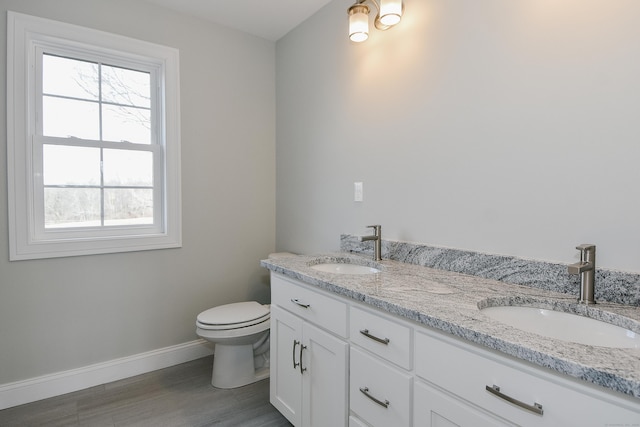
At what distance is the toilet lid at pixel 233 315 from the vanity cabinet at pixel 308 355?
378 millimetres

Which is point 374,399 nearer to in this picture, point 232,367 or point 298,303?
point 298,303

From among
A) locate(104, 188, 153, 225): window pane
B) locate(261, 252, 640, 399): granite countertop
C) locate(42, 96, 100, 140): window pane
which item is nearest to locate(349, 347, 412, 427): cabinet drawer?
locate(261, 252, 640, 399): granite countertop

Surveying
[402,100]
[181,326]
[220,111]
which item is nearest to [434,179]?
[402,100]

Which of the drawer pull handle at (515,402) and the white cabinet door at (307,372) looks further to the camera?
the white cabinet door at (307,372)

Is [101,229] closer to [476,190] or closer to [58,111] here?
[58,111]

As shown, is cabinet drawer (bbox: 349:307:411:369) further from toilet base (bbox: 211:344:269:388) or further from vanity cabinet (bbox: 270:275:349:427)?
toilet base (bbox: 211:344:269:388)

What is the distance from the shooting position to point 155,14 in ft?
7.83

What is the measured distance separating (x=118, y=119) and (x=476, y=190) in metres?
2.28

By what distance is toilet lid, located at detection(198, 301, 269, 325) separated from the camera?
7.00 feet

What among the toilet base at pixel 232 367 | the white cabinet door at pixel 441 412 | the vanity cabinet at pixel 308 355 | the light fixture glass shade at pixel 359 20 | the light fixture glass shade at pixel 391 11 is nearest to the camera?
the white cabinet door at pixel 441 412

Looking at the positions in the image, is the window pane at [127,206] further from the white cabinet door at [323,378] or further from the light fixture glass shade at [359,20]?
the light fixture glass shade at [359,20]

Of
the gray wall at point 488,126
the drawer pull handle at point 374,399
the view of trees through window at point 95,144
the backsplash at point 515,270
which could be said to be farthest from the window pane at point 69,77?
the drawer pull handle at point 374,399

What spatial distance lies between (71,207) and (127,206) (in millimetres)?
314

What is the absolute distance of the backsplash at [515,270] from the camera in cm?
110
